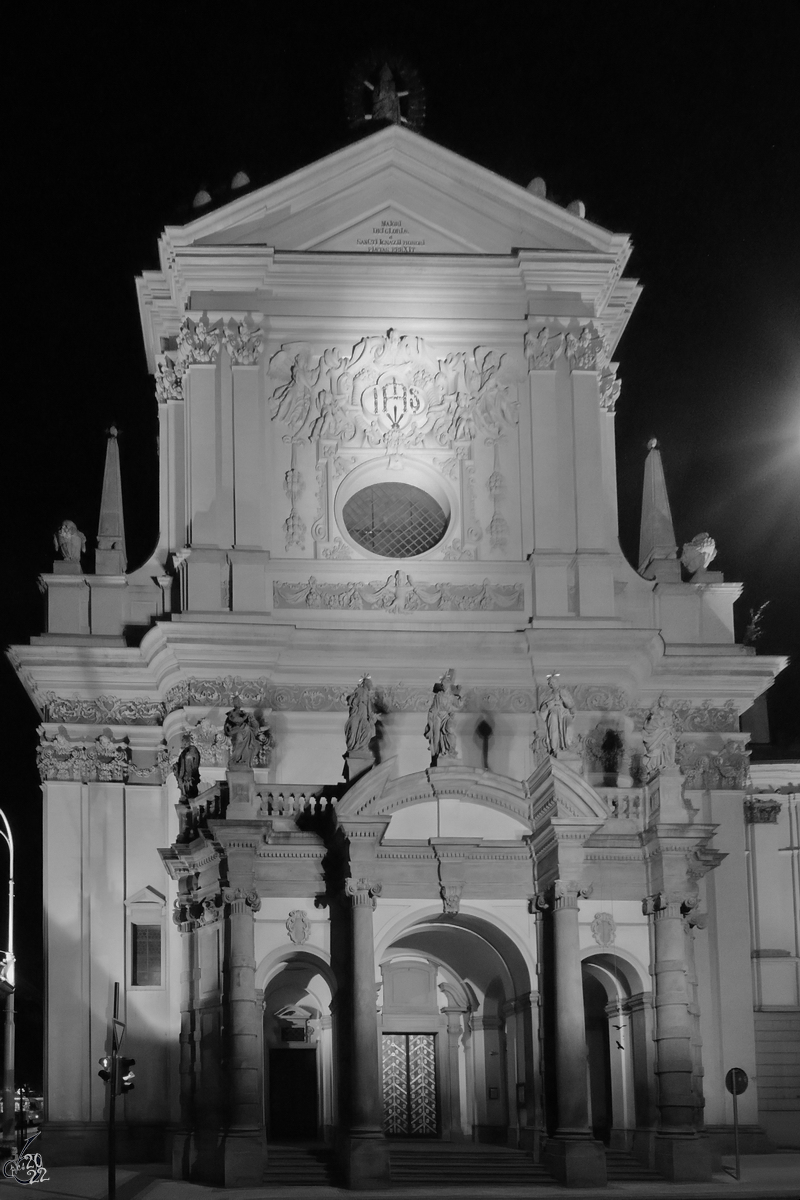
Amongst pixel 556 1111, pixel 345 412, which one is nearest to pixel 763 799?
pixel 345 412

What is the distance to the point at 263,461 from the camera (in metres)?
40.6

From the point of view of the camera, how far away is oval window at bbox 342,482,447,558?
40.9 m

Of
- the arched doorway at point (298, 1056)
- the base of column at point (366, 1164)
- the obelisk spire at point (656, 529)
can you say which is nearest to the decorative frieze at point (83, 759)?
the arched doorway at point (298, 1056)

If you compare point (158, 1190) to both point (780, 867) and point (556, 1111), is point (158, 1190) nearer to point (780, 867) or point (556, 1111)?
point (556, 1111)

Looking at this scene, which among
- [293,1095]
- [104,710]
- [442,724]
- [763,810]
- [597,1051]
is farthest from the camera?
[763,810]

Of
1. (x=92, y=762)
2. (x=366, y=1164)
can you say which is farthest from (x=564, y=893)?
(x=92, y=762)

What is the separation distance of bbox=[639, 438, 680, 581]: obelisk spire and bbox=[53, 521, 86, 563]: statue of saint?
11.8m

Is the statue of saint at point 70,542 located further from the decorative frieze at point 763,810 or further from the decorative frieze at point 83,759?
the decorative frieze at point 763,810

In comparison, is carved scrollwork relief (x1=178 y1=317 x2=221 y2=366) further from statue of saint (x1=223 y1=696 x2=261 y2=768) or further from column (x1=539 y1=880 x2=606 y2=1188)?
column (x1=539 y1=880 x2=606 y2=1188)

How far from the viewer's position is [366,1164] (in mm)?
30172

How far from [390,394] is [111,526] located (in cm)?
645

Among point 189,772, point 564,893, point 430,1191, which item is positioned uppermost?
point 189,772

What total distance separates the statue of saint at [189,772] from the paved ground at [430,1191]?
6.46 meters

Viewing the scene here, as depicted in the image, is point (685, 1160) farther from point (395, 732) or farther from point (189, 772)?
point (395, 732)
